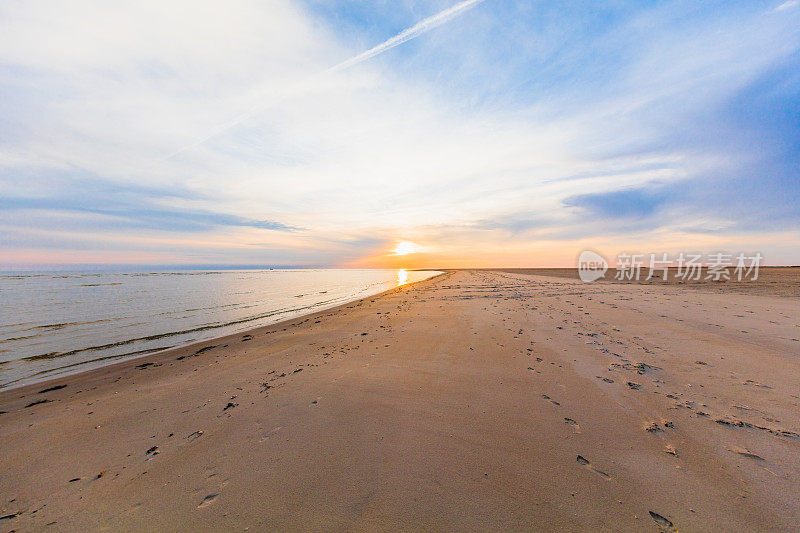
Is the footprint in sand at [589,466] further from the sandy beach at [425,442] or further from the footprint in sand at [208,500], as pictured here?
the footprint in sand at [208,500]

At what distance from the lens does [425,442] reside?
391 centimetres

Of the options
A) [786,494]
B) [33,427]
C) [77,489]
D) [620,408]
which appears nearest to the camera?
[786,494]

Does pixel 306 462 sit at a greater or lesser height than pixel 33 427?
greater

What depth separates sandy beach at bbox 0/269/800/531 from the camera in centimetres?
281

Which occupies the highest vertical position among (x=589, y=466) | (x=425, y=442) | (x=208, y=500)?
(x=589, y=466)

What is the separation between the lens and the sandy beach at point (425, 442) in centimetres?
281

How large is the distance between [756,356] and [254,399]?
11.8m

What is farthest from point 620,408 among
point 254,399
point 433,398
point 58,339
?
point 58,339

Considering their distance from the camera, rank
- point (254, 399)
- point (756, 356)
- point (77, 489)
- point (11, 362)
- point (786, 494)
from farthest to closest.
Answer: point (11, 362) → point (756, 356) → point (254, 399) → point (77, 489) → point (786, 494)

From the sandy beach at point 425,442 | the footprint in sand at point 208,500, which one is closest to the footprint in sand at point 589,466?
the sandy beach at point 425,442

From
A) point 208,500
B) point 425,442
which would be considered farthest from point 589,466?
point 208,500

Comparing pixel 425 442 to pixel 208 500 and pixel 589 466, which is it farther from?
pixel 208 500

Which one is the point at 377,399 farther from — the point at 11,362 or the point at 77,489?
the point at 11,362

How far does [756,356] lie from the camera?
6.94 metres
